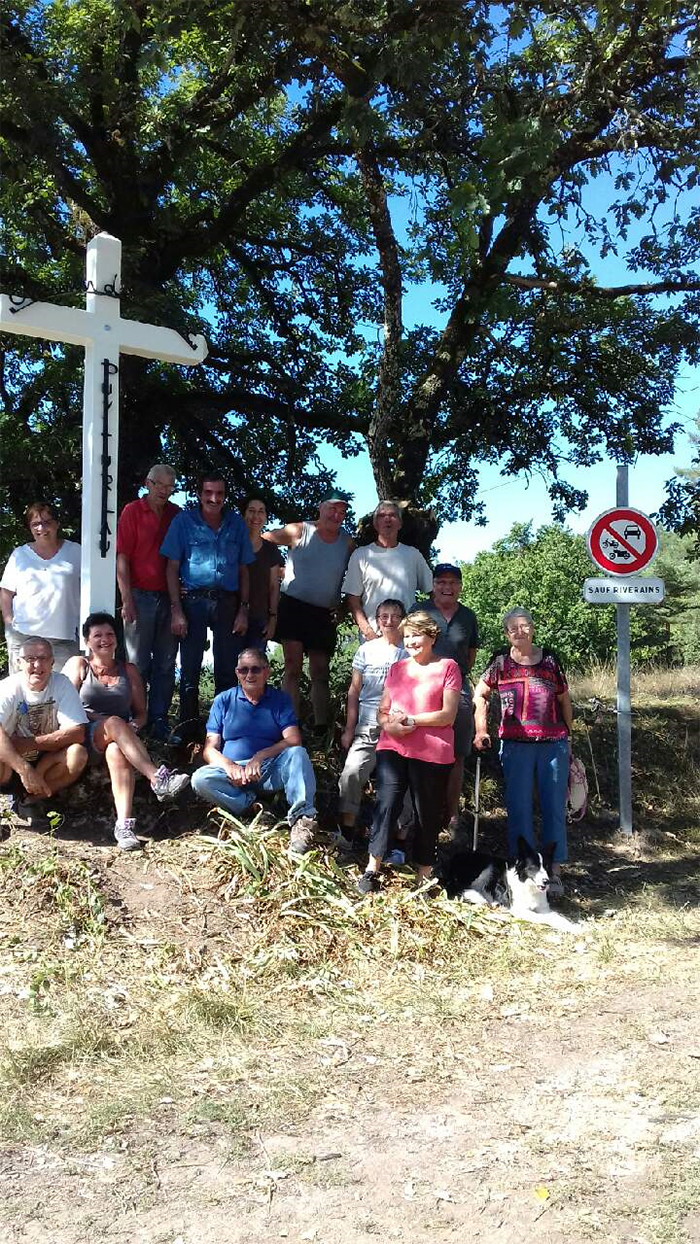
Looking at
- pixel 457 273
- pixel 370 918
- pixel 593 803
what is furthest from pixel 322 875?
pixel 457 273

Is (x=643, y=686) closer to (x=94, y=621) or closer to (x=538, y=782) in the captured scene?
(x=538, y=782)

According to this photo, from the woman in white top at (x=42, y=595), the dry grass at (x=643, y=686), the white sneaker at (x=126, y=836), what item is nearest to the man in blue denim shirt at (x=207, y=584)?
the woman in white top at (x=42, y=595)

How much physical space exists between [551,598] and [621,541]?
36.1 m

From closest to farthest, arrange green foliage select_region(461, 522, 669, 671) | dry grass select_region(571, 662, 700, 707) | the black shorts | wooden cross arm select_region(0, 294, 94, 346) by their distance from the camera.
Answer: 1. wooden cross arm select_region(0, 294, 94, 346)
2. the black shorts
3. dry grass select_region(571, 662, 700, 707)
4. green foliage select_region(461, 522, 669, 671)

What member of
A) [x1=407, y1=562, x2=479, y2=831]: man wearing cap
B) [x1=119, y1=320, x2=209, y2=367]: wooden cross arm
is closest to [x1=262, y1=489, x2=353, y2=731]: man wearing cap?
[x1=407, y1=562, x2=479, y2=831]: man wearing cap

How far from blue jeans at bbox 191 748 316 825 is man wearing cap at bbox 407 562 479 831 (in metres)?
1.16

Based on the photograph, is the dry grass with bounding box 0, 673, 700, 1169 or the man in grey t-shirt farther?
the man in grey t-shirt

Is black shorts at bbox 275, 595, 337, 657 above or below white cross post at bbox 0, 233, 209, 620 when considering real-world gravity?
below

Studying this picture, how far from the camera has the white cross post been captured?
6.92 meters

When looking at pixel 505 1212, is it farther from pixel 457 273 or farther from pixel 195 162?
pixel 195 162

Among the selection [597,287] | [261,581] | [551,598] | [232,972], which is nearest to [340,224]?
[597,287]

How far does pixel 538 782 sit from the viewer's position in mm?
7086

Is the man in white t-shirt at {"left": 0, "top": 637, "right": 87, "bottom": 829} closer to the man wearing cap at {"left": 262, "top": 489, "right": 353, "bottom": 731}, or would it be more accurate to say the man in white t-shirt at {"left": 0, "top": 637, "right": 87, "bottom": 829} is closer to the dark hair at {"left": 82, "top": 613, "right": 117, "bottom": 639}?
the dark hair at {"left": 82, "top": 613, "right": 117, "bottom": 639}

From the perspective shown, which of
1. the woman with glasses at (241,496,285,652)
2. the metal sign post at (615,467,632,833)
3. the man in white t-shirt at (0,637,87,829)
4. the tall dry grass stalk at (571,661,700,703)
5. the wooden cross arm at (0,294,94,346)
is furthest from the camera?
the tall dry grass stalk at (571,661,700,703)
